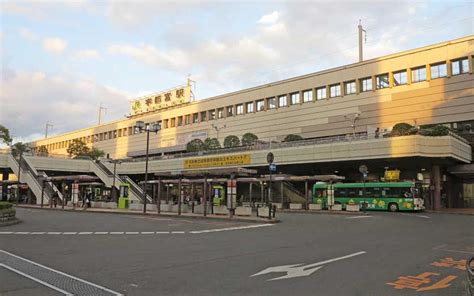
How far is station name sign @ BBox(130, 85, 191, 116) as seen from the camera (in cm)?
8231

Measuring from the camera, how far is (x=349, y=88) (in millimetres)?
57375

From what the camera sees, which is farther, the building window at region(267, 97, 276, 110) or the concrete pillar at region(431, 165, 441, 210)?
the building window at region(267, 97, 276, 110)

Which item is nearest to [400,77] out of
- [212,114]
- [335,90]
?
[335,90]

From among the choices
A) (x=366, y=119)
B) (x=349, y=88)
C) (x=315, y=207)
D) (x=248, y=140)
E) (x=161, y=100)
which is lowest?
(x=315, y=207)

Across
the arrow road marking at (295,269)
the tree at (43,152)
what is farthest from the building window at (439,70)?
the tree at (43,152)

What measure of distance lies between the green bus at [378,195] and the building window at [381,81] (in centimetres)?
1938

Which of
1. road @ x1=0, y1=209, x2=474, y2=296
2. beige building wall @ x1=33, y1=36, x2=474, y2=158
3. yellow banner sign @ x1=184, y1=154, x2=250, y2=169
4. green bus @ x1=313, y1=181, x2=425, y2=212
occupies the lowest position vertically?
road @ x1=0, y1=209, x2=474, y2=296

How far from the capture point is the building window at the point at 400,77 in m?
52.0

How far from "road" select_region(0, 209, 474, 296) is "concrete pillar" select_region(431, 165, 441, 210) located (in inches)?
1090

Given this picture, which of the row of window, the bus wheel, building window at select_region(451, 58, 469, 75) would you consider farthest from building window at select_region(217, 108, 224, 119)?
the bus wheel

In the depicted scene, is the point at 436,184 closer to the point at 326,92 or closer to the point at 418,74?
the point at 418,74

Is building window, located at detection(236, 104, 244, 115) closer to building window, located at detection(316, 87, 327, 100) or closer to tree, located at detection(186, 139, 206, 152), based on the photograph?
tree, located at detection(186, 139, 206, 152)

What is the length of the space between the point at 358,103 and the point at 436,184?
53.7ft

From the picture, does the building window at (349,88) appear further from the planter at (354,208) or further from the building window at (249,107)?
the planter at (354,208)
